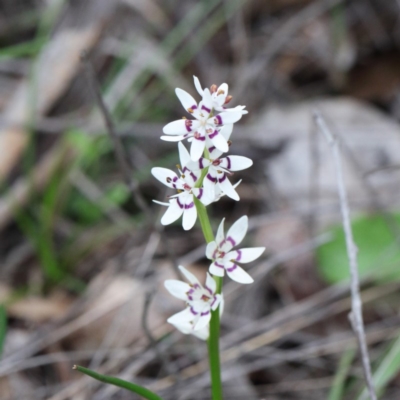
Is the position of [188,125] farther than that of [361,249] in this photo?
No

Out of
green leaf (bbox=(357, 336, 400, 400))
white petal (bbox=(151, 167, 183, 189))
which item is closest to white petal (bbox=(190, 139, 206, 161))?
white petal (bbox=(151, 167, 183, 189))

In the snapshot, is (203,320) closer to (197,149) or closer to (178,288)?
(178,288)

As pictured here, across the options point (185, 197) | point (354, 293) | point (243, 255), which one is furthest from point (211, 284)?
point (354, 293)

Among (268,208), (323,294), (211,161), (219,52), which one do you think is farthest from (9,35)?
(211,161)

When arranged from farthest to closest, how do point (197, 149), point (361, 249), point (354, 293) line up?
point (361, 249) → point (354, 293) → point (197, 149)

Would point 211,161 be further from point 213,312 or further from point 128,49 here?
point 128,49

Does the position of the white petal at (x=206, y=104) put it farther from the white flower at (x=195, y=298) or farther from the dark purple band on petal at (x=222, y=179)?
the white flower at (x=195, y=298)

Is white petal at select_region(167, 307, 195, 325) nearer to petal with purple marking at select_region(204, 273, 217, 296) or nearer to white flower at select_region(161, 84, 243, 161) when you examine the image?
petal with purple marking at select_region(204, 273, 217, 296)
